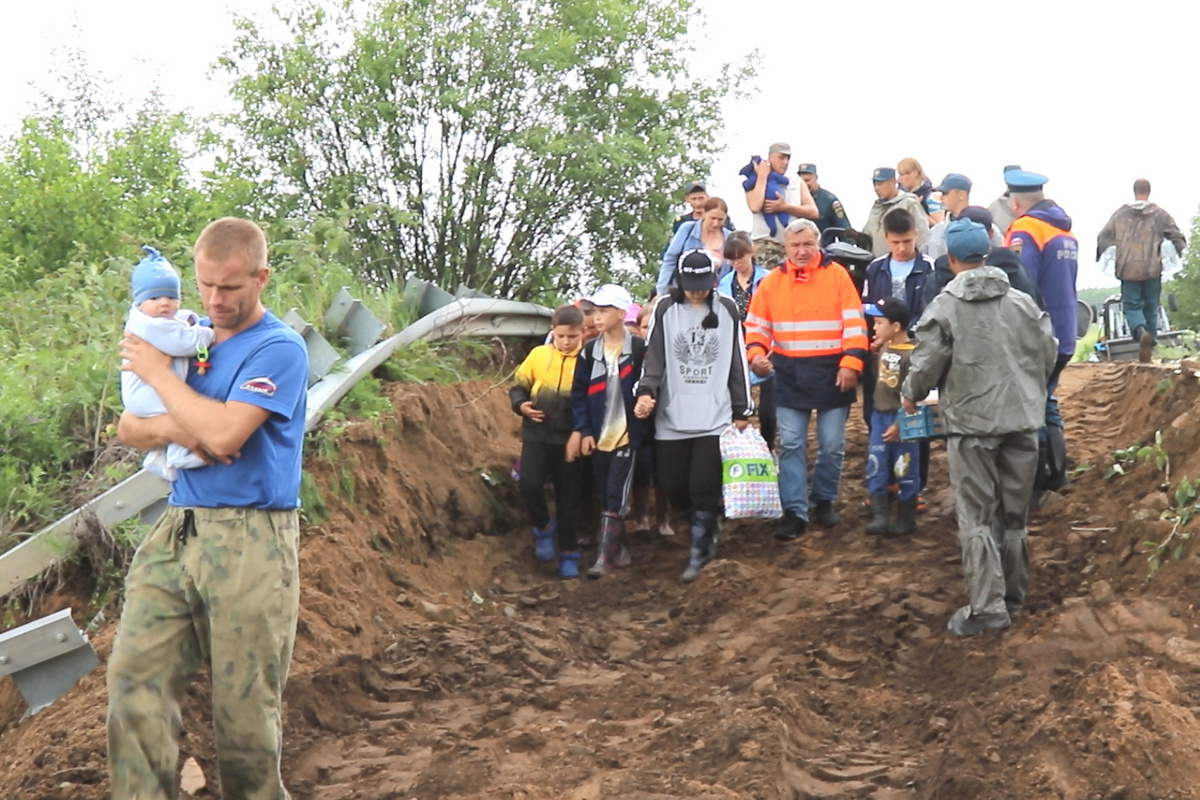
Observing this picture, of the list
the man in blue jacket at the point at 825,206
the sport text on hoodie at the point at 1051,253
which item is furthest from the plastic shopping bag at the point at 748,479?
the man in blue jacket at the point at 825,206

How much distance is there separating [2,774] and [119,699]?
135 cm

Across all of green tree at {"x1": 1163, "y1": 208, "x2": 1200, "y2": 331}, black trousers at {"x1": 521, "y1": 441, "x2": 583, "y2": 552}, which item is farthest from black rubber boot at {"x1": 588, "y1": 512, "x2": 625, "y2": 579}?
green tree at {"x1": 1163, "y1": 208, "x2": 1200, "y2": 331}

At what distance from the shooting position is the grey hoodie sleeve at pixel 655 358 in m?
9.27

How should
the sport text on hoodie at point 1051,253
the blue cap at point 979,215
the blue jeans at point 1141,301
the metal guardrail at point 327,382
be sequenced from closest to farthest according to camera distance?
the metal guardrail at point 327,382 → the blue cap at point 979,215 → the sport text on hoodie at point 1051,253 → the blue jeans at point 1141,301

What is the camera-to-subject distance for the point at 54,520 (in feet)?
21.8

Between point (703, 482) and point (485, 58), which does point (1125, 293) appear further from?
point (703, 482)

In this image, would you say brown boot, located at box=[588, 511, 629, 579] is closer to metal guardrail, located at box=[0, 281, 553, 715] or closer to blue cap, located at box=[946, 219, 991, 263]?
metal guardrail, located at box=[0, 281, 553, 715]

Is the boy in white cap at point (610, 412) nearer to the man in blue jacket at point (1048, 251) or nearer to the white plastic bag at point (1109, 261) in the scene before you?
the man in blue jacket at point (1048, 251)

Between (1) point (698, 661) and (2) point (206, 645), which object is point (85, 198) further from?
(2) point (206, 645)

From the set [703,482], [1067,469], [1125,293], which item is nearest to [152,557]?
[703,482]

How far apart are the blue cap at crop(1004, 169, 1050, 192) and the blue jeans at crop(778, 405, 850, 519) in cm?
175

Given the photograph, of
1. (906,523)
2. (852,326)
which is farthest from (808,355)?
(906,523)

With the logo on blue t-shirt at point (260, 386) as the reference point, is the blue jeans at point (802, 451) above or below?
below

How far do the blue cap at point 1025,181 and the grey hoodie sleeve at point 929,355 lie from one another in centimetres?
194
